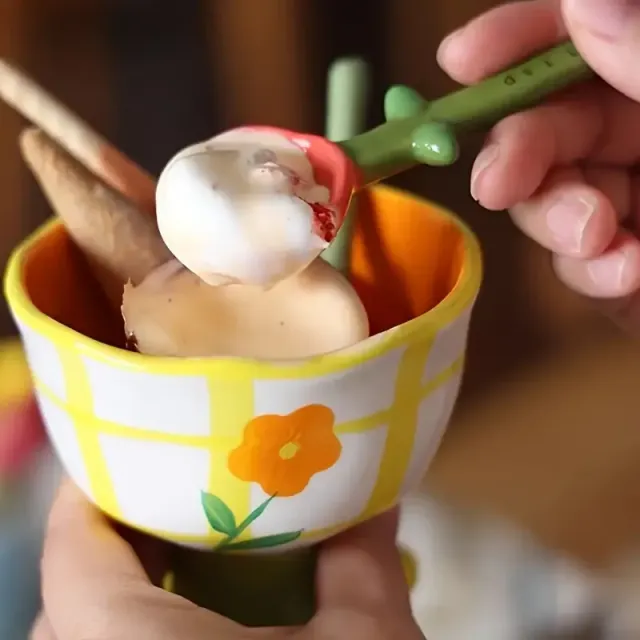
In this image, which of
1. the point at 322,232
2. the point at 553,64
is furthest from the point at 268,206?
the point at 553,64

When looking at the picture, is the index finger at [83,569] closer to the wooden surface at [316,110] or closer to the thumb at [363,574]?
the thumb at [363,574]

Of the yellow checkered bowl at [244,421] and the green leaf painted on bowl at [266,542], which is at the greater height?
the yellow checkered bowl at [244,421]

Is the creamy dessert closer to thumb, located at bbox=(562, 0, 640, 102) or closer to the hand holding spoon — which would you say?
the hand holding spoon

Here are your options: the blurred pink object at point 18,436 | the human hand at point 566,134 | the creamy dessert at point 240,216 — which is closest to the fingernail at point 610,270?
the human hand at point 566,134

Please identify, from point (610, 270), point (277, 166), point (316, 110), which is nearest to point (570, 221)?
point (610, 270)

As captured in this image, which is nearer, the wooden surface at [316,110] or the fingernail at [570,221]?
the fingernail at [570,221]
